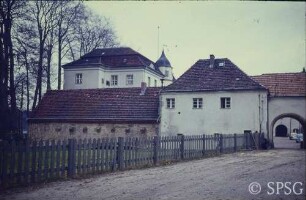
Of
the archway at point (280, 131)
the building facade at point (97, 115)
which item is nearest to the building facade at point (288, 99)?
the building facade at point (97, 115)

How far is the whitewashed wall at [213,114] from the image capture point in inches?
1155

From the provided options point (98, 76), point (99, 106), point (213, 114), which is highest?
point (98, 76)

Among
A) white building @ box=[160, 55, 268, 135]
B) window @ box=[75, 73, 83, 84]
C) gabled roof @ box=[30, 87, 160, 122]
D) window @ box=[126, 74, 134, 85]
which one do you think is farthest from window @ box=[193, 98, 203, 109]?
window @ box=[75, 73, 83, 84]

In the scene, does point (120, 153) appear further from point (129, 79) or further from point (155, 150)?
point (129, 79)

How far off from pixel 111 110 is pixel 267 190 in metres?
24.4

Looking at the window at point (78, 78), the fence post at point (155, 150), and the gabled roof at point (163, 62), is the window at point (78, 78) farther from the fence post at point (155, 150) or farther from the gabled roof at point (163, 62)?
the fence post at point (155, 150)

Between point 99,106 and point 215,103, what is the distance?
38.6 feet

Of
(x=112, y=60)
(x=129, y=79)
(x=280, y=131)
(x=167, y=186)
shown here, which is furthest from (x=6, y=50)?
(x=280, y=131)

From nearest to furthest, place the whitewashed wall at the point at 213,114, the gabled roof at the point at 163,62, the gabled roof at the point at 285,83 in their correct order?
1. the whitewashed wall at the point at 213,114
2. the gabled roof at the point at 285,83
3. the gabled roof at the point at 163,62

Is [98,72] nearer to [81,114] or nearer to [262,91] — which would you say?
[81,114]

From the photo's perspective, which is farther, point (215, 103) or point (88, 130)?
point (88, 130)

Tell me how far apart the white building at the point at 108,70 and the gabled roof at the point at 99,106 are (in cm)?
1066

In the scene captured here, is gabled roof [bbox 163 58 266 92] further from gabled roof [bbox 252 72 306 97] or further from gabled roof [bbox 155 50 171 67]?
gabled roof [bbox 155 50 171 67]

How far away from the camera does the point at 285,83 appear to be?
31.1 m
